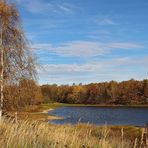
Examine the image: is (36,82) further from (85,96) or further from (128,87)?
(85,96)

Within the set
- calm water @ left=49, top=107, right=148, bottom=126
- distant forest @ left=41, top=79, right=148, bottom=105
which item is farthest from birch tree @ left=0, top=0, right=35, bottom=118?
distant forest @ left=41, top=79, right=148, bottom=105

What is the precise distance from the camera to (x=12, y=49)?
63.0 ft

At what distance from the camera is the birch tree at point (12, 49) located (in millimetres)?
19062

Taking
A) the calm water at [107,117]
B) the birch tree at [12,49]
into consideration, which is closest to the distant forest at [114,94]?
the calm water at [107,117]

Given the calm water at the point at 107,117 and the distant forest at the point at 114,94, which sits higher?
the distant forest at the point at 114,94

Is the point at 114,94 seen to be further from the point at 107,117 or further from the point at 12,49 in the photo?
the point at 12,49

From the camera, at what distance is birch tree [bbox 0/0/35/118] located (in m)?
19.1

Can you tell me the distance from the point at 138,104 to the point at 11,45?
155 m

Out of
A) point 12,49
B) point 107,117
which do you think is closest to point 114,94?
point 107,117

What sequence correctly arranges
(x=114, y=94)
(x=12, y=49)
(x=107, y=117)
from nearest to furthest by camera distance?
(x=12, y=49)
(x=107, y=117)
(x=114, y=94)

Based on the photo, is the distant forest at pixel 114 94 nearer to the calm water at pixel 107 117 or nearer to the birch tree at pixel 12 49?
the calm water at pixel 107 117

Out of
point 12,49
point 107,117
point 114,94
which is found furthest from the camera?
point 114,94

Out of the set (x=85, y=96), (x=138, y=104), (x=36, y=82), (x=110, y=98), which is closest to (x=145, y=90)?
(x=138, y=104)

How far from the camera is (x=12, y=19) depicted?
19.7 m
